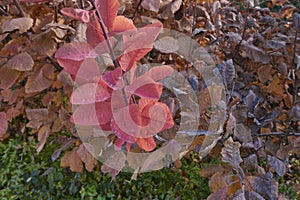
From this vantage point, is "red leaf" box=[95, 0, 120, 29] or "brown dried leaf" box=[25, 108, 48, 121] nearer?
"red leaf" box=[95, 0, 120, 29]

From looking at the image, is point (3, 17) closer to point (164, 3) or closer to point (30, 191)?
point (164, 3)

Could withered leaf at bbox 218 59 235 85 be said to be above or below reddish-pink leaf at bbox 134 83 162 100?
below

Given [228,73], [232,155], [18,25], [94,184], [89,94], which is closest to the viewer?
[89,94]

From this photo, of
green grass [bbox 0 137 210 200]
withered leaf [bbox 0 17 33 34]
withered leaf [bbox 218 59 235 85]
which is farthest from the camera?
green grass [bbox 0 137 210 200]

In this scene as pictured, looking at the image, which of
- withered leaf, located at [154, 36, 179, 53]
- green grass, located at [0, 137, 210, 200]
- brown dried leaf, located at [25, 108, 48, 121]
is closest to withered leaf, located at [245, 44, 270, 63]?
withered leaf, located at [154, 36, 179, 53]

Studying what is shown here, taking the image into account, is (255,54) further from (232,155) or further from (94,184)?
(94,184)

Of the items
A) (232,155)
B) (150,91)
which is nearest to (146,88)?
(150,91)

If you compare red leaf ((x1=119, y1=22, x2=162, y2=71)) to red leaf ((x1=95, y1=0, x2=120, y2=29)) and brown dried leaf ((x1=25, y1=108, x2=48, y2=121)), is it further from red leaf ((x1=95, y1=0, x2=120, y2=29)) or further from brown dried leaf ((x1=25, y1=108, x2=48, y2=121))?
brown dried leaf ((x1=25, y1=108, x2=48, y2=121))
